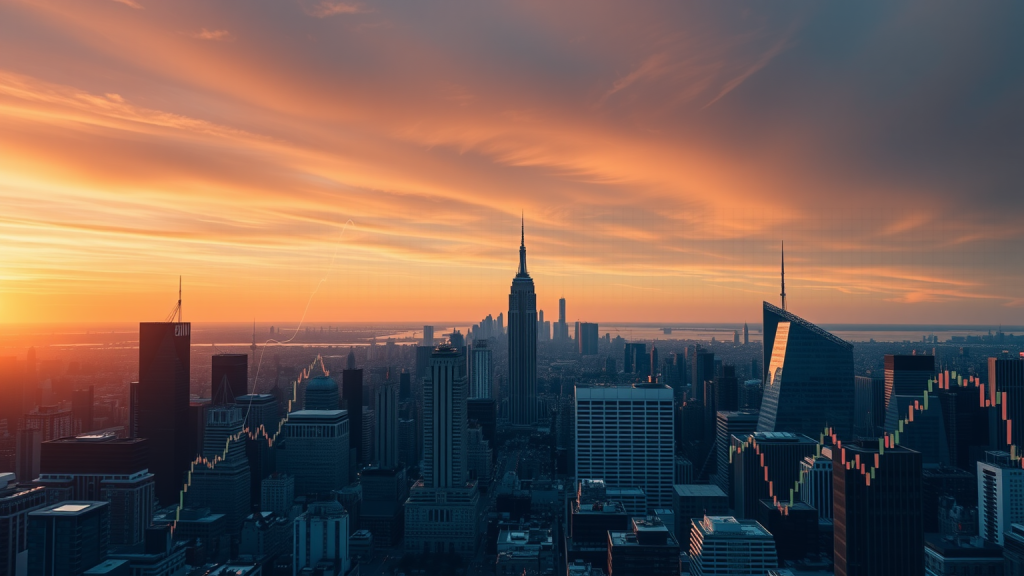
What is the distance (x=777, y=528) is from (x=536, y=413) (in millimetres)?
33469

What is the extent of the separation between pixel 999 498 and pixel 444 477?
753 inches

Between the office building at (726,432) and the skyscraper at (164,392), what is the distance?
2400 cm

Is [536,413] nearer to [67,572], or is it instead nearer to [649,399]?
[649,399]

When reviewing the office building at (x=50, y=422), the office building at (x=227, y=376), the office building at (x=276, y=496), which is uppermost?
the office building at (x=227, y=376)

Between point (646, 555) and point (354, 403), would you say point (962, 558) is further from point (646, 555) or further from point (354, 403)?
point (354, 403)

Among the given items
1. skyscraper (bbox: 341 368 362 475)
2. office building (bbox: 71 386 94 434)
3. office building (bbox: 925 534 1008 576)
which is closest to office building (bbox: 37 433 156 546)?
office building (bbox: 71 386 94 434)

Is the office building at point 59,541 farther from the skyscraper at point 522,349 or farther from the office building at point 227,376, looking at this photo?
the skyscraper at point 522,349

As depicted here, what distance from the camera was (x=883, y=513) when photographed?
13.7 metres

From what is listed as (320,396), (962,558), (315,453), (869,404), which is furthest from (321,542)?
(869,404)

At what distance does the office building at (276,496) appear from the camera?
26.6 meters

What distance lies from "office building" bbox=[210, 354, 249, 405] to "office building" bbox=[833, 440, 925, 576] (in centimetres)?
2903

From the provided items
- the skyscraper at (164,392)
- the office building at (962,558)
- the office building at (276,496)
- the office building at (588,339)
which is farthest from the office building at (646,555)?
the office building at (588,339)

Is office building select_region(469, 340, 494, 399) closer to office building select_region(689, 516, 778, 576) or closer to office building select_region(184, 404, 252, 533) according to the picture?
office building select_region(184, 404, 252, 533)

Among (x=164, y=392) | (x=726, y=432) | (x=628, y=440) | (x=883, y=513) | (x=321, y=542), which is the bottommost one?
(x=321, y=542)
